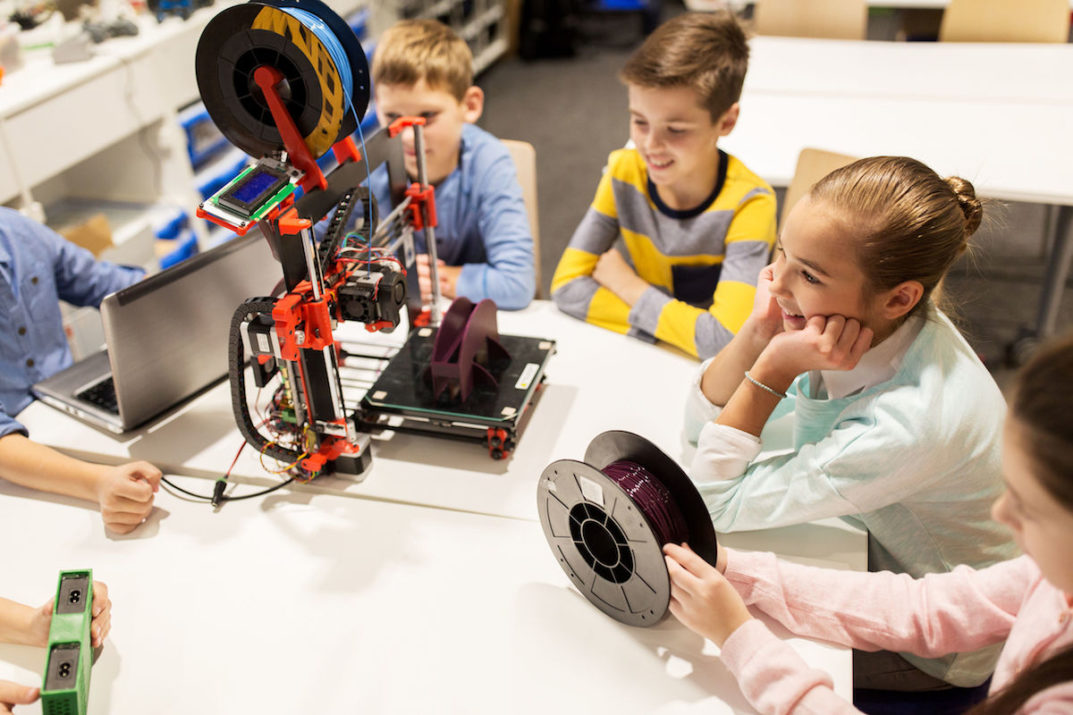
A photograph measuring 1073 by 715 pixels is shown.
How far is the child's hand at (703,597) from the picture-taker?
102cm

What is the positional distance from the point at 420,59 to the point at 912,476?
1.41 metres

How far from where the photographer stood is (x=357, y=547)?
1.27m

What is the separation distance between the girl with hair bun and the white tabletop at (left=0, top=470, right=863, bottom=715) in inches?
4.0

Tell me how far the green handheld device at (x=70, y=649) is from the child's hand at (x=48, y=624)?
0.02 meters

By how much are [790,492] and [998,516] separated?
37 cm

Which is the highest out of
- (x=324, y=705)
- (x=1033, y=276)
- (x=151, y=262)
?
(x=324, y=705)

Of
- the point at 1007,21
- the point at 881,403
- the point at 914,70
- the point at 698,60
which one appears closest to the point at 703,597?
the point at 881,403

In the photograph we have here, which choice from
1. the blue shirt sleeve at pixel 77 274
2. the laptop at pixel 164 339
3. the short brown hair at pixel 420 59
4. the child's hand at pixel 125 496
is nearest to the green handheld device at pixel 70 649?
the child's hand at pixel 125 496

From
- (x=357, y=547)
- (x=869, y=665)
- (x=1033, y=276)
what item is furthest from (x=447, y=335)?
(x=1033, y=276)

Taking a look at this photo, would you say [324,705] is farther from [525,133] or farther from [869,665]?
[525,133]

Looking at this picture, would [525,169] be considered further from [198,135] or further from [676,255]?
[198,135]

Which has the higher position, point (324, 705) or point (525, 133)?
point (324, 705)

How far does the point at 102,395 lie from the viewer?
159 cm

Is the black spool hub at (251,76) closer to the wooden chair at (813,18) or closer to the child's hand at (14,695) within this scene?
the child's hand at (14,695)
